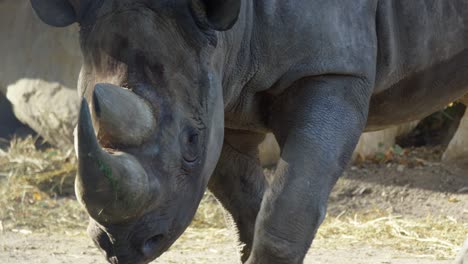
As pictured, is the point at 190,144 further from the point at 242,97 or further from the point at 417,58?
the point at 417,58

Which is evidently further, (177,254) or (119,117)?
(177,254)

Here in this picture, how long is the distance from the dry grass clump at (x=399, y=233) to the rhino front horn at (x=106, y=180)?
10.8ft

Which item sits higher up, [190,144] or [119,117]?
[119,117]

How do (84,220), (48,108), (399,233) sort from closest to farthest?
(399,233) < (84,220) < (48,108)

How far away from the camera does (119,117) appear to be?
10.3 ft

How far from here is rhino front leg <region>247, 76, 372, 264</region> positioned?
379 centimetres

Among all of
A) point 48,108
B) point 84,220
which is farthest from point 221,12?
point 48,108

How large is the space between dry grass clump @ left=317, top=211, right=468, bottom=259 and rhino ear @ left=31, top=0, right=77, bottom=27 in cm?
314

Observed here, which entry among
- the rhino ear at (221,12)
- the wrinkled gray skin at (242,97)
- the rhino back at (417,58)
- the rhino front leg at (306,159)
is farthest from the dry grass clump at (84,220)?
the rhino ear at (221,12)

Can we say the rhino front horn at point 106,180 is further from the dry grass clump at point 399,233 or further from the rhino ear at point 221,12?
the dry grass clump at point 399,233

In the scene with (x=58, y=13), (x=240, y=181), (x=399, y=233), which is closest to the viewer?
(x=58, y=13)

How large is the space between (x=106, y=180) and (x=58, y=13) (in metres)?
0.87

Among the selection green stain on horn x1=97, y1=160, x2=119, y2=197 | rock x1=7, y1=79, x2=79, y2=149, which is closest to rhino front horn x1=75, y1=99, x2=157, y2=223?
green stain on horn x1=97, y1=160, x2=119, y2=197

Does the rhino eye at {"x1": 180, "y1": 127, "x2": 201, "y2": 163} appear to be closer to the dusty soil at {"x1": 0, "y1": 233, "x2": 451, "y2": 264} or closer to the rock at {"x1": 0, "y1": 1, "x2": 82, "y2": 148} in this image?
the dusty soil at {"x1": 0, "y1": 233, "x2": 451, "y2": 264}
